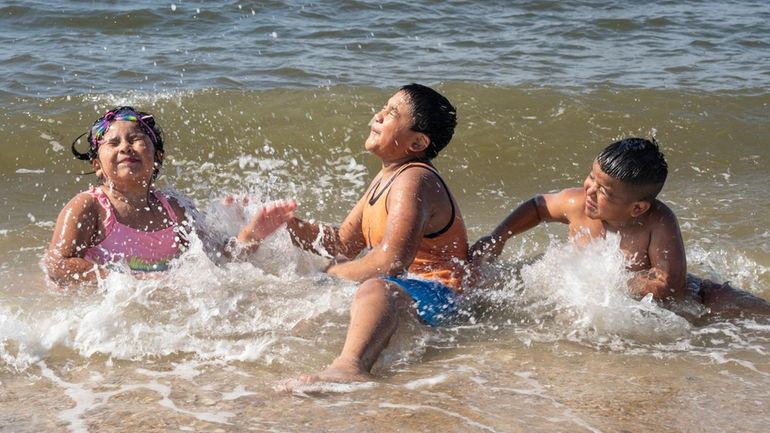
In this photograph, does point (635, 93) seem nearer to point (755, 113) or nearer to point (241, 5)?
point (755, 113)

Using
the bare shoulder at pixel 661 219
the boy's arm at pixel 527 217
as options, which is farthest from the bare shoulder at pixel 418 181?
the bare shoulder at pixel 661 219

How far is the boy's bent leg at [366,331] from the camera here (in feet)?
13.4

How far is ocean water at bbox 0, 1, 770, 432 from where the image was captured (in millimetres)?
3977

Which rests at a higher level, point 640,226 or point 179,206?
point 179,206

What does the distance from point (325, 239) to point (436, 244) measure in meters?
0.75

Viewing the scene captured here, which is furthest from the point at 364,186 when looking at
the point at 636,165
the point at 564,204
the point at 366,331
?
the point at 366,331

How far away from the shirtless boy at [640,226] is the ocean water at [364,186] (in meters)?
0.14

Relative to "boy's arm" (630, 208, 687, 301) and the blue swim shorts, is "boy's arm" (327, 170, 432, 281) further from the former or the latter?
"boy's arm" (630, 208, 687, 301)

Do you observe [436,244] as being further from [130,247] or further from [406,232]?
[130,247]

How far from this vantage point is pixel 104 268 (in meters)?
5.09

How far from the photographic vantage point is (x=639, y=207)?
5.14 metres

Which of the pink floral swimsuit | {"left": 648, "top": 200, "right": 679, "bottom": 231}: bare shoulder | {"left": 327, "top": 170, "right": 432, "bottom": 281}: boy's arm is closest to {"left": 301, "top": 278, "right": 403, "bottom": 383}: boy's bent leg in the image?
{"left": 327, "top": 170, "right": 432, "bottom": 281}: boy's arm

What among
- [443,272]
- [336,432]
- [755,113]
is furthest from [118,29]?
[336,432]

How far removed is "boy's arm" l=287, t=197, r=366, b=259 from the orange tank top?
0.38 metres
